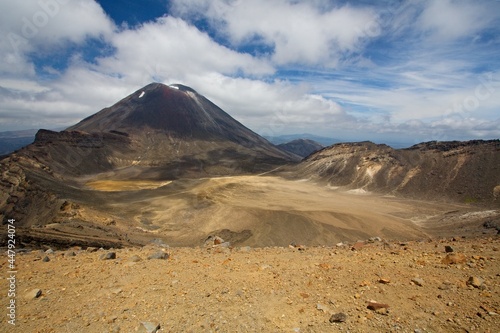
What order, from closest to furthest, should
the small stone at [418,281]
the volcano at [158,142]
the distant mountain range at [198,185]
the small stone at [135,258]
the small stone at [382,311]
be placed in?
1. the small stone at [382,311]
2. the small stone at [418,281]
3. the small stone at [135,258]
4. the distant mountain range at [198,185]
5. the volcano at [158,142]

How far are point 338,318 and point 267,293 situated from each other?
170 centimetres

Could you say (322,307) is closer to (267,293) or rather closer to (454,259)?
(267,293)

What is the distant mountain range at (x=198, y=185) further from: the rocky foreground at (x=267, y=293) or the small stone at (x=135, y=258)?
the rocky foreground at (x=267, y=293)

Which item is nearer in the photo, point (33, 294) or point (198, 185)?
point (33, 294)

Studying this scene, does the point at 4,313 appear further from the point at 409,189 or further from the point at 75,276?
the point at 409,189

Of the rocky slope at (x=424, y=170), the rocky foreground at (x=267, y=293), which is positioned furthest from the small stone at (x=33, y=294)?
the rocky slope at (x=424, y=170)

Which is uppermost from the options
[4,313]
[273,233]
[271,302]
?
[271,302]

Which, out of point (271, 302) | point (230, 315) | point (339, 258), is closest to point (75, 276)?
point (230, 315)

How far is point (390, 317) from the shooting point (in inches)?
204

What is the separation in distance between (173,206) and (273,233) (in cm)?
1734

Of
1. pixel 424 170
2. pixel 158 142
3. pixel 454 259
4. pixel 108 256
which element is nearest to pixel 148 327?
pixel 108 256

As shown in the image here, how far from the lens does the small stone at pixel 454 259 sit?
7008 mm

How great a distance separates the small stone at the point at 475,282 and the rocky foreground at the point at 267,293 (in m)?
0.02

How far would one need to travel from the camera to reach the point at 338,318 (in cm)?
518
